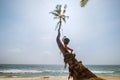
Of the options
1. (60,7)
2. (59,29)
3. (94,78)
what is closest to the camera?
(94,78)

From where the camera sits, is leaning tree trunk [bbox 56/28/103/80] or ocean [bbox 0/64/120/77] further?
ocean [bbox 0/64/120/77]

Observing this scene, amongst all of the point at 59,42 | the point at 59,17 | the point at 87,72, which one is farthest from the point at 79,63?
the point at 59,17

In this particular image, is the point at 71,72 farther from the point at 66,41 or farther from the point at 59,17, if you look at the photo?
the point at 59,17

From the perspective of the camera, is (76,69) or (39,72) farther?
(39,72)

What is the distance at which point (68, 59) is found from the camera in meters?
15.0

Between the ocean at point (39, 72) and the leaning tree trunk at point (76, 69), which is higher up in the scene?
the leaning tree trunk at point (76, 69)

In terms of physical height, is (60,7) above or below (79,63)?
above

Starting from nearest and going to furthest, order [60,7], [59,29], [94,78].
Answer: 1. [94,78]
2. [59,29]
3. [60,7]

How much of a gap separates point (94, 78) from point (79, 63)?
46.8 inches

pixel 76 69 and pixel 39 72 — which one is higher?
pixel 76 69

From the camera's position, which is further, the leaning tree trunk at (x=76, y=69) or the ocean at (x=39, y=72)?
the ocean at (x=39, y=72)

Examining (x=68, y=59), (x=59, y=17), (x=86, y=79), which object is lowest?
(x=86, y=79)

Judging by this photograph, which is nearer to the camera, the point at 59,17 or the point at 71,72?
the point at 71,72

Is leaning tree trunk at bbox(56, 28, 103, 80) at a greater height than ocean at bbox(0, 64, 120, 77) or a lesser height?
greater
